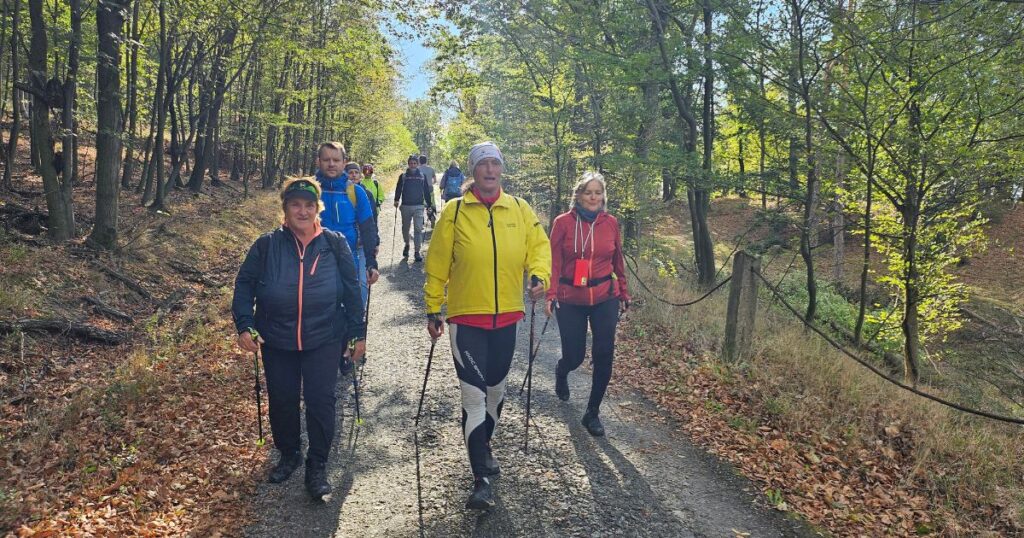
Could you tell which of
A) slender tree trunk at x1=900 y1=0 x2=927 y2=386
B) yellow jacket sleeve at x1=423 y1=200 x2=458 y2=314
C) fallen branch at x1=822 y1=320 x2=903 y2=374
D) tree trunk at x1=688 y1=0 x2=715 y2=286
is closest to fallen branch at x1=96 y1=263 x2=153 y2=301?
yellow jacket sleeve at x1=423 y1=200 x2=458 y2=314

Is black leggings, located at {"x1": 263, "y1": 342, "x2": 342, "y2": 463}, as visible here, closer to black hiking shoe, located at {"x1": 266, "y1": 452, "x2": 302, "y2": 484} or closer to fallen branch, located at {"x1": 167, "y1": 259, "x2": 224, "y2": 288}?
black hiking shoe, located at {"x1": 266, "y1": 452, "x2": 302, "y2": 484}

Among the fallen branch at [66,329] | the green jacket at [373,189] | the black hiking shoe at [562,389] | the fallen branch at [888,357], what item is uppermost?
the green jacket at [373,189]

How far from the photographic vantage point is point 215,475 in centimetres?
423

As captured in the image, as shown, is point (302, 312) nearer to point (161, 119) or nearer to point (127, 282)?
point (127, 282)

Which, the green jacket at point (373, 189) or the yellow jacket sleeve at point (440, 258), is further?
the green jacket at point (373, 189)

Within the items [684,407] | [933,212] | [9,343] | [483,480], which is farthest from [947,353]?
[9,343]

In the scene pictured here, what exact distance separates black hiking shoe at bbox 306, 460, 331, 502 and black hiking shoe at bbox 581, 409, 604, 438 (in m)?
2.33

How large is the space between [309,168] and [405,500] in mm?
34253

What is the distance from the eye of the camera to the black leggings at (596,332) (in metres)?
5.00

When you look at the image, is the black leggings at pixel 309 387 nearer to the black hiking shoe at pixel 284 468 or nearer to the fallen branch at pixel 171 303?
the black hiking shoe at pixel 284 468

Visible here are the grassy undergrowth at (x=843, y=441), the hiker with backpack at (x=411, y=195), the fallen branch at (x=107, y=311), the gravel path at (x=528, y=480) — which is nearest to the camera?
the gravel path at (x=528, y=480)

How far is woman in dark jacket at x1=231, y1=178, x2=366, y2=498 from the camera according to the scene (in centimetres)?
371

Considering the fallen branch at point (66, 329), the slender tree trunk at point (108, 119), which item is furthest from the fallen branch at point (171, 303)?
the slender tree trunk at point (108, 119)

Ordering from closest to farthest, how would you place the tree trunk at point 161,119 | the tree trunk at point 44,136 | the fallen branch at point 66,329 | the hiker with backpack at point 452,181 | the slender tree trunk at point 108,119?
the fallen branch at point 66,329, the tree trunk at point 44,136, the slender tree trunk at point 108,119, the tree trunk at point 161,119, the hiker with backpack at point 452,181
